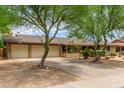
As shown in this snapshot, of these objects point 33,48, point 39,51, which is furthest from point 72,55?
point 33,48

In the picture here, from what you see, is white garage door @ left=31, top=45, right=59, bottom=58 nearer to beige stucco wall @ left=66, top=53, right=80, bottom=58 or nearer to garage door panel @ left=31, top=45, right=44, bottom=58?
garage door panel @ left=31, top=45, right=44, bottom=58

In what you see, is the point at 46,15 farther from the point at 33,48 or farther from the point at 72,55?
the point at 72,55

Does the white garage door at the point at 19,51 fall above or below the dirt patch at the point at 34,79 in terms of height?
above

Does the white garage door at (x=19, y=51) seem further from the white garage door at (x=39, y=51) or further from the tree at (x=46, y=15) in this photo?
the tree at (x=46, y=15)

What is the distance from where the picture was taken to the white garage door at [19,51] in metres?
25.9

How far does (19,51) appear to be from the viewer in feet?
87.2

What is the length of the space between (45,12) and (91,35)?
10618mm

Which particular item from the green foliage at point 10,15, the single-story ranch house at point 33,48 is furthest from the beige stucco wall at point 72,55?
the green foliage at point 10,15

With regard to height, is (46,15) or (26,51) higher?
(46,15)

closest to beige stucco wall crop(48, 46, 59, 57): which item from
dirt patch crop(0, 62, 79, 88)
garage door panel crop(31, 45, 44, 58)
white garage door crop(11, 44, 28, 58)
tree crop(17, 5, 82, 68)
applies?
garage door panel crop(31, 45, 44, 58)

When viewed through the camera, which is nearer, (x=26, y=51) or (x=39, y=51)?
(x=26, y=51)

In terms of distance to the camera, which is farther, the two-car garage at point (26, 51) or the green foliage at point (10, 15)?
the two-car garage at point (26, 51)

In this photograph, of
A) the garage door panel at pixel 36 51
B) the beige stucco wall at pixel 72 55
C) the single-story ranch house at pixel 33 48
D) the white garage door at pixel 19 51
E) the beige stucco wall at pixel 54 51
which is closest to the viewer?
the single-story ranch house at pixel 33 48
